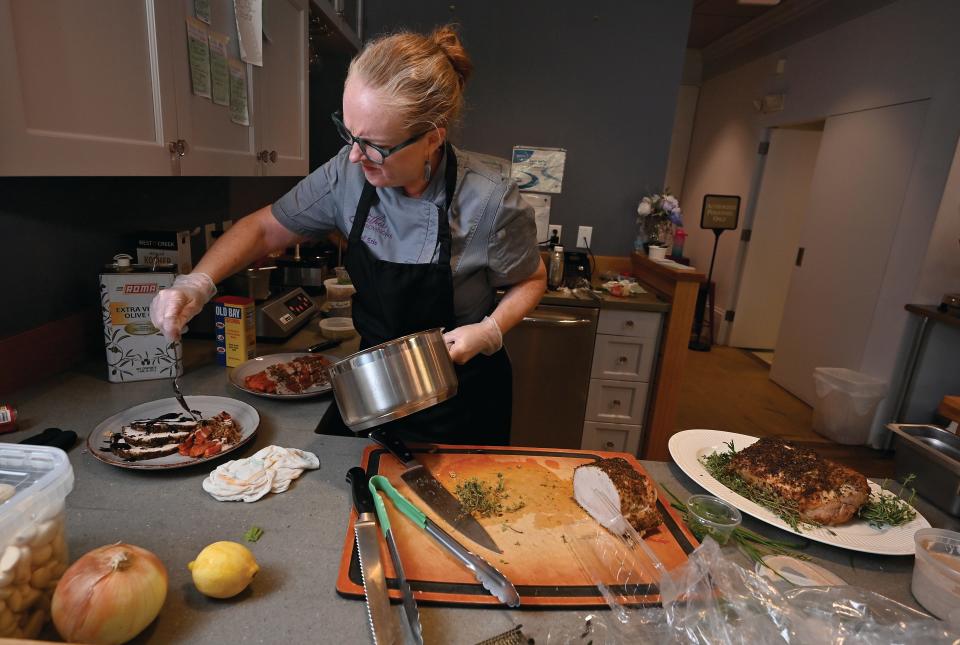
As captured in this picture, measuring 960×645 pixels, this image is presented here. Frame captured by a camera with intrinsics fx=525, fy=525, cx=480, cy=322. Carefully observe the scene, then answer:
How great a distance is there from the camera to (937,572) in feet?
2.59

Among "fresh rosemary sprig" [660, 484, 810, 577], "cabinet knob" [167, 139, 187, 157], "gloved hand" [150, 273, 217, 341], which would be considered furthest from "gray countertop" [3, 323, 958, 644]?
"cabinet knob" [167, 139, 187, 157]

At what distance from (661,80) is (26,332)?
126 inches

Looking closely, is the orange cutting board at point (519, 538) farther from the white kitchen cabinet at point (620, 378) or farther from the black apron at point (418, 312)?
the white kitchen cabinet at point (620, 378)

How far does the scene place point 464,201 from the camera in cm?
130

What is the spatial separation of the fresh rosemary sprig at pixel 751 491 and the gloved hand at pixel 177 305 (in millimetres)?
1187

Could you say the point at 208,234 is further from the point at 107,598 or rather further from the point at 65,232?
the point at 107,598

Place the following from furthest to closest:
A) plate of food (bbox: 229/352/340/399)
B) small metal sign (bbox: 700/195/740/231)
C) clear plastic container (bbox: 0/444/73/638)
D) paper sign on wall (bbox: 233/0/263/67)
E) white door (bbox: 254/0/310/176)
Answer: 1. small metal sign (bbox: 700/195/740/231)
2. white door (bbox: 254/0/310/176)
3. paper sign on wall (bbox: 233/0/263/67)
4. plate of food (bbox: 229/352/340/399)
5. clear plastic container (bbox: 0/444/73/638)

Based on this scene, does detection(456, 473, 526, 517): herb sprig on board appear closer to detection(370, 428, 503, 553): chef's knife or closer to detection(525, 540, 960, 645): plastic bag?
detection(370, 428, 503, 553): chef's knife

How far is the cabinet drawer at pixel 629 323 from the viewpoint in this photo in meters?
2.75

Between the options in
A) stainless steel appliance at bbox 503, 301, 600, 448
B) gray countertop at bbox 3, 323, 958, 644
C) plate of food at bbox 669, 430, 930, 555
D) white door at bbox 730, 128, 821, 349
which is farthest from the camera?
white door at bbox 730, 128, 821, 349

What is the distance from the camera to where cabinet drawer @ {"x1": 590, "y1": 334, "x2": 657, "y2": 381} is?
280 centimetres

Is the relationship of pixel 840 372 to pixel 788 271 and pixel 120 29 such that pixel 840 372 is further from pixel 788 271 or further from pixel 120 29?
pixel 120 29

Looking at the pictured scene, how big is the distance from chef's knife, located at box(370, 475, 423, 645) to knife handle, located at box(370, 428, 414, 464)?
13cm

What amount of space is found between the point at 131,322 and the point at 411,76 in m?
0.97
